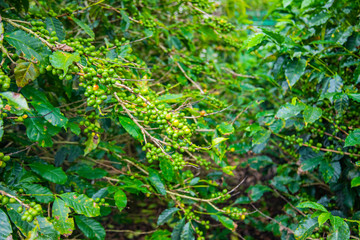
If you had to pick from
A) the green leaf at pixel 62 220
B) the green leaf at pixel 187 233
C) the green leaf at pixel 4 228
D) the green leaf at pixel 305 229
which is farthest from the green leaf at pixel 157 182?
the green leaf at pixel 305 229

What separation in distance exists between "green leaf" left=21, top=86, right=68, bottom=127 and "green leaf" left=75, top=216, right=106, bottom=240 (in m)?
0.54

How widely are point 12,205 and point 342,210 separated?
1.94 m

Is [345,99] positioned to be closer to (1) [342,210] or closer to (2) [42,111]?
(1) [342,210]

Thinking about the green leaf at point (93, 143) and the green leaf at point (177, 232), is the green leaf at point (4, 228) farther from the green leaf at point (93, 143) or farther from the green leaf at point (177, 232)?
the green leaf at point (177, 232)

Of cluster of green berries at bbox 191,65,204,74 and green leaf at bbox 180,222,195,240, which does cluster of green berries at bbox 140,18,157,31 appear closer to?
cluster of green berries at bbox 191,65,204,74

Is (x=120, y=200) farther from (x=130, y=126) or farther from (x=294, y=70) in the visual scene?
(x=294, y=70)

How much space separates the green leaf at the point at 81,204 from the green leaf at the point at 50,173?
129 mm

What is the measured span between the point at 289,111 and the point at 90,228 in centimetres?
127

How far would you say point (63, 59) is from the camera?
966 millimetres

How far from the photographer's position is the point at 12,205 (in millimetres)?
1006

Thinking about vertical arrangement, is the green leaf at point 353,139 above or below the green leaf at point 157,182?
above

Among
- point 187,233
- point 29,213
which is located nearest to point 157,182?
point 187,233

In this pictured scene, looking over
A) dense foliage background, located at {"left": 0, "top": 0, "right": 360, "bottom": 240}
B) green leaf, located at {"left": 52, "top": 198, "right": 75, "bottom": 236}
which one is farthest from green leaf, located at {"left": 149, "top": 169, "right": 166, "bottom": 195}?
green leaf, located at {"left": 52, "top": 198, "right": 75, "bottom": 236}

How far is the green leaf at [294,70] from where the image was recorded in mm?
1492
